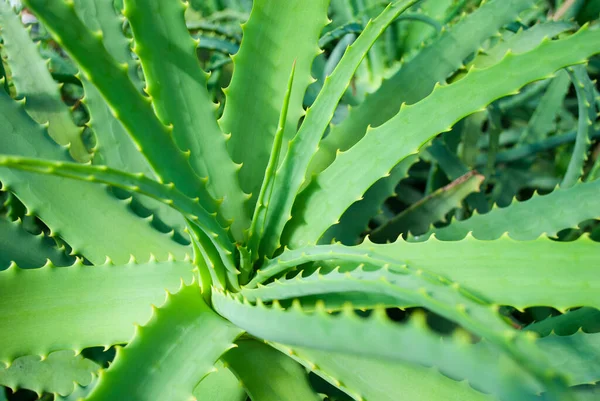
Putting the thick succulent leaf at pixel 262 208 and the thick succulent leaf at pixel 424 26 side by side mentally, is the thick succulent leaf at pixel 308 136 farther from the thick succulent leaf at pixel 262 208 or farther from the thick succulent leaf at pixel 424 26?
the thick succulent leaf at pixel 424 26

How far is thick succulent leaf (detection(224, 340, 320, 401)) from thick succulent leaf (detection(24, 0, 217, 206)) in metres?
0.14

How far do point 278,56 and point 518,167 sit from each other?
511 millimetres

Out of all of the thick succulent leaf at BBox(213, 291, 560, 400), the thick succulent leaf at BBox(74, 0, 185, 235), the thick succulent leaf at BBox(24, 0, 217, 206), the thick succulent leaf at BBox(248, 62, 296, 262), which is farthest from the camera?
the thick succulent leaf at BBox(74, 0, 185, 235)

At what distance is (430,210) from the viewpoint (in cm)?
62

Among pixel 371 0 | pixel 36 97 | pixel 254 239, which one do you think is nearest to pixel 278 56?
pixel 254 239

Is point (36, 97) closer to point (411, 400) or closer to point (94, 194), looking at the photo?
point (94, 194)

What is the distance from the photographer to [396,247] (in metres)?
0.45

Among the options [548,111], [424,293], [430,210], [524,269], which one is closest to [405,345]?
[424,293]

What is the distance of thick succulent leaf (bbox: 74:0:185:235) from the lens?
0.54 metres

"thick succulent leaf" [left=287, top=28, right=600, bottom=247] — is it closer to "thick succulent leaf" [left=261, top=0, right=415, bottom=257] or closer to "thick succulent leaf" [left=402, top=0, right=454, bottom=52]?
"thick succulent leaf" [left=261, top=0, right=415, bottom=257]

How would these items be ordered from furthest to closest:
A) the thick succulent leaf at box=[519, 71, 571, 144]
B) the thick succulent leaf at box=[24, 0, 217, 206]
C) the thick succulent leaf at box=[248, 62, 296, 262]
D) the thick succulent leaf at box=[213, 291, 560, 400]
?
1. the thick succulent leaf at box=[519, 71, 571, 144]
2. the thick succulent leaf at box=[248, 62, 296, 262]
3. the thick succulent leaf at box=[24, 0, 217, 206]
4. the thick succulent leaf at box=[213, 291, 560, 400]

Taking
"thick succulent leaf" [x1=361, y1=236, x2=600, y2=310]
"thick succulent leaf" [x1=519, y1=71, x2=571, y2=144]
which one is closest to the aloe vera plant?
"thick succulent leaf" [x1=361, y1=236, x2=600, y2=310]

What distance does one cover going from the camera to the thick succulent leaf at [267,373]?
452mm

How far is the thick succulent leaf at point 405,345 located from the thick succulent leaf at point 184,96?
0.19 m
